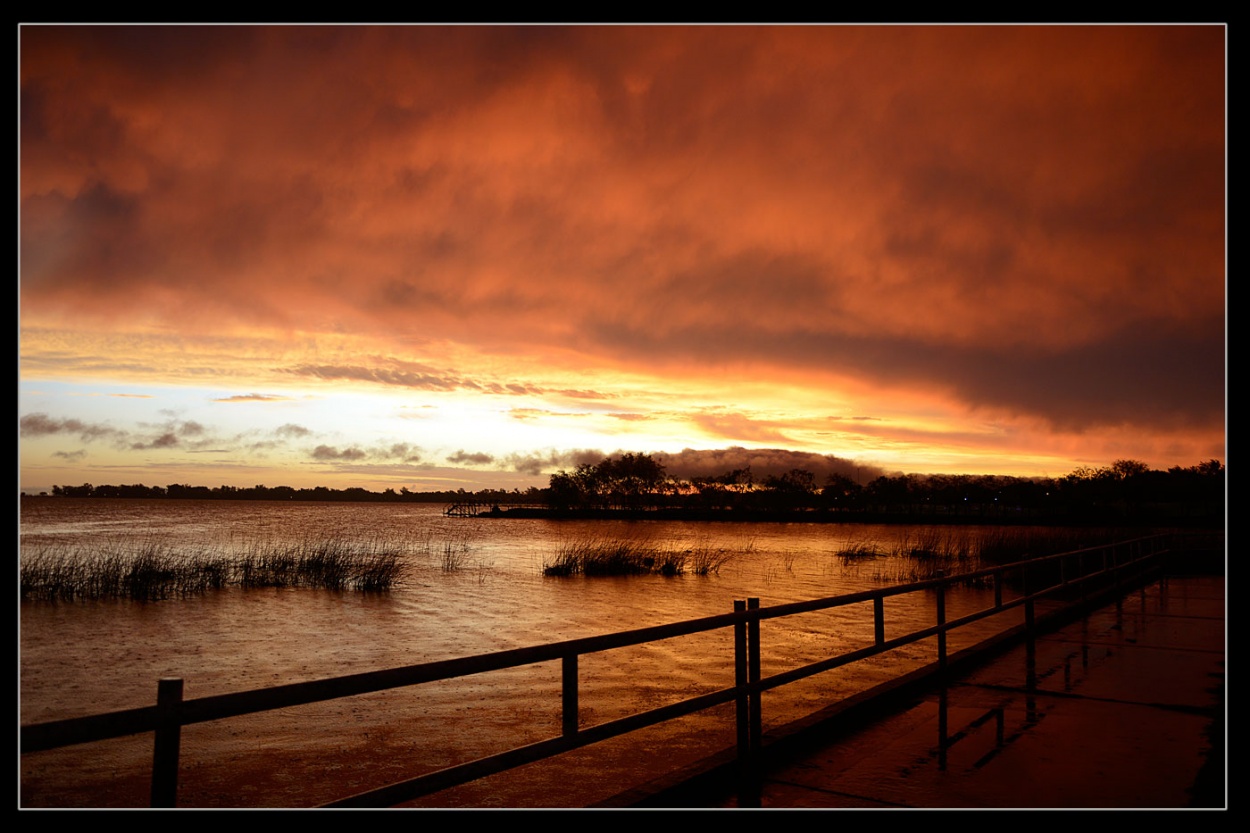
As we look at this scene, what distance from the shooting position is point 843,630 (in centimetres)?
2256

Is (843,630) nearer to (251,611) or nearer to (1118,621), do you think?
(1118,621)

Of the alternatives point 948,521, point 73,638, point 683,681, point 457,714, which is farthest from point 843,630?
point 948,521

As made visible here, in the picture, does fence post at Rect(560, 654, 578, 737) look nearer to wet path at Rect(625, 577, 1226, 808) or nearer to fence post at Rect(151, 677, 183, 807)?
wet path at Rect(625, 577, 1226, 808)

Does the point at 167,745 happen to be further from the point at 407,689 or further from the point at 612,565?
the point at 612,565

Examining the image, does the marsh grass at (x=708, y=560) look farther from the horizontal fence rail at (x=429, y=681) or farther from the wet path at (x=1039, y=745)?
the horizontal fence rail at (x=429, y=681)

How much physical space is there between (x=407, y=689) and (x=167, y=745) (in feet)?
42.1

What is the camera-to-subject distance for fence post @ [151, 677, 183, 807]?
3152 millimetres

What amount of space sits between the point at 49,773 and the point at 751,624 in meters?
9.55

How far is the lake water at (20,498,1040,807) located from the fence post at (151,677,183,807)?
6449 mm

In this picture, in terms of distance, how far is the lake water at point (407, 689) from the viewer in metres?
10.7

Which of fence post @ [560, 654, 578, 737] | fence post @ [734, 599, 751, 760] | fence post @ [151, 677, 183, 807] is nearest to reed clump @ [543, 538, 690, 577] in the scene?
fence post @ [734, 599, 751, 760]

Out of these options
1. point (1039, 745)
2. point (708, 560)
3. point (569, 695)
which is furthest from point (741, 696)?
point (708, 560)
